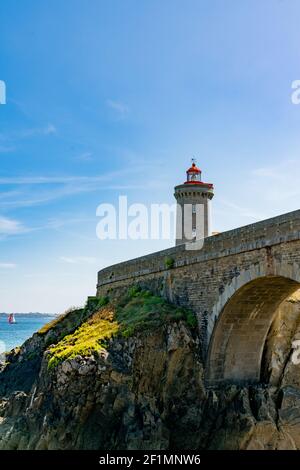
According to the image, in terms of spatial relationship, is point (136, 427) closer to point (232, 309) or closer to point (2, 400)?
point (232, 309)

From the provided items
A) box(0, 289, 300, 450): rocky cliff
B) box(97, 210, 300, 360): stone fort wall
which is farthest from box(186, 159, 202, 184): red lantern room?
box(0, 289, 300, 450): rocky cliff

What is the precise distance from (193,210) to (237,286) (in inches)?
577

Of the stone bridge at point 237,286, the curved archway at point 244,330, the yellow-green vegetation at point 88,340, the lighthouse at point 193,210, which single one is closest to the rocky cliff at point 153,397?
the yellow-green vegetation at point 88,340

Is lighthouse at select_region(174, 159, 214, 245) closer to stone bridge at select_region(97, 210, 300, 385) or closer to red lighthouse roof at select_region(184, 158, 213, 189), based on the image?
red lighthouse roof at select_region(184, 158, 213, 189)

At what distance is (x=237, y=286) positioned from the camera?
15.2 meters

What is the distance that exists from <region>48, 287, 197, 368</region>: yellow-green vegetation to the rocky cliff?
0.22ft

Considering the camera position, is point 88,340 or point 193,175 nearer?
point 88,340

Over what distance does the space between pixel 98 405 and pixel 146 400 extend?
62.9 inches

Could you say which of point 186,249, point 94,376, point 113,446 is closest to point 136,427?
point 113,446

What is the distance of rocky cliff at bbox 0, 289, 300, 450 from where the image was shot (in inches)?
580

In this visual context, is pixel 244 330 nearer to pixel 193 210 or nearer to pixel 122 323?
pixel 122 323

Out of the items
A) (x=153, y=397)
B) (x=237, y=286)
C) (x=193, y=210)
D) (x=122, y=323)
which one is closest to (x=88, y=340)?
(x=122, y=323)

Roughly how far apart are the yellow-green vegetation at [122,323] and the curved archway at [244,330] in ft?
4.51

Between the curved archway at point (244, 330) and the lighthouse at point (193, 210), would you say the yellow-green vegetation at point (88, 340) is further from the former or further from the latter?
the lighthouse at point (193, 210)
